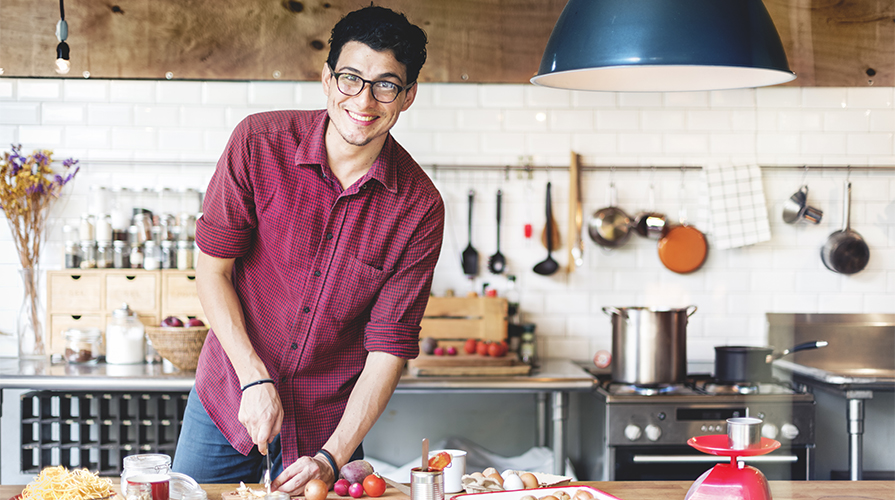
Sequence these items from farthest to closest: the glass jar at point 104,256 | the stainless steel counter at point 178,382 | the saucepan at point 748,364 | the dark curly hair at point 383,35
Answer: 1. the glass jar at point 104,256
2. the saucepan at point 748,364
3. the stainless steel counter at point 178,382
4. the dark curly hair at point 383,35

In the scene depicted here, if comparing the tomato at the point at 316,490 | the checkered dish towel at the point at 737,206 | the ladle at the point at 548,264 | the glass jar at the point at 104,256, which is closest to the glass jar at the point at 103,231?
the glass jar at the point at 104,256

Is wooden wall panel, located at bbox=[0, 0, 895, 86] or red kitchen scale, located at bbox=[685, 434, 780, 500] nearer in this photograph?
red kitchen scale, located at bbox=[685, 434, 780, 500]

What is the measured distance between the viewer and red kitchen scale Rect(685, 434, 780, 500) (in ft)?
4.90

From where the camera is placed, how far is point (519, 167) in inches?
158

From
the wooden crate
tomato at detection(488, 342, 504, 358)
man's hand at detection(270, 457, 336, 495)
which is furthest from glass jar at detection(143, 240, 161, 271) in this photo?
man's hand at detection(270, 457, 336, 495)

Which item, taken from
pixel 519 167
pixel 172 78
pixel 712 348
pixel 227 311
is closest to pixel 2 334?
pixel 172 78

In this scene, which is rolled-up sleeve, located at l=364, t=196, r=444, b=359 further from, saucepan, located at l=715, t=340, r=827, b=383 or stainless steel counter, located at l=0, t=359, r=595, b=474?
saucepan, located at l=715, t=340, r=827, b=383

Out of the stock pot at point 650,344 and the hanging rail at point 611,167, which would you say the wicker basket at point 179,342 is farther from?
the stock pot at point 650,344

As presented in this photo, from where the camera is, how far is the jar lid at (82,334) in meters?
3.51

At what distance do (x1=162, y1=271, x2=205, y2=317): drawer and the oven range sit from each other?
1853 mm

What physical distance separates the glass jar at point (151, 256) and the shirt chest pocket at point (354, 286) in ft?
6.34

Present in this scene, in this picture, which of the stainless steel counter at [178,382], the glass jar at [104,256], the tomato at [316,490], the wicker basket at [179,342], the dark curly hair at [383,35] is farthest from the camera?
the glass jar at [104,256]

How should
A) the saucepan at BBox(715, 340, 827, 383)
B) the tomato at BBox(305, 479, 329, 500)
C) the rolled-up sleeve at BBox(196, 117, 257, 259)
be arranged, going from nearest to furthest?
the tomato at BBox(305, 479, 329, 500)
the rolled-up sleeve at BBox(196, 117, 257, 259)
the saucepan at BBox(715, 340, 827, 383)

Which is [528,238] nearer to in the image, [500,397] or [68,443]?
[500,397]
